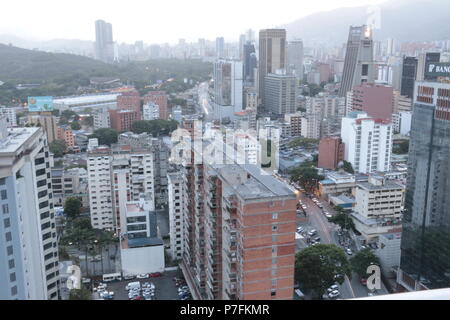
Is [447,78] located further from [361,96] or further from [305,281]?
[361,96]

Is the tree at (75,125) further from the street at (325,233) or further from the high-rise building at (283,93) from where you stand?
the street at (325,233)

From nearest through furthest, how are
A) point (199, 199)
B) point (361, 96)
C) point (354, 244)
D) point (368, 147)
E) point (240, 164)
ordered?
point (240, 164), point (199, 199), point (354, 244), point (368, 147), point (361, 96)

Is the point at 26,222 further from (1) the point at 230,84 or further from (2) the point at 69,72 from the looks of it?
(2) the point at 69,72

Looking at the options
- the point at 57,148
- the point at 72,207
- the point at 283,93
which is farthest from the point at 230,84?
the point at 72,207

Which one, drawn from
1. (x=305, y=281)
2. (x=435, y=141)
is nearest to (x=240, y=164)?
(x=305, y=281)

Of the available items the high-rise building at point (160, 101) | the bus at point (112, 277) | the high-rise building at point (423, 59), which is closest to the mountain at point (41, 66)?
the high-rise building at point (160, 101)

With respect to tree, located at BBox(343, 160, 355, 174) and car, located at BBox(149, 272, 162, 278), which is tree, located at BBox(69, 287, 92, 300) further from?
tree, located at BBox(343, 160, 355, 174)
